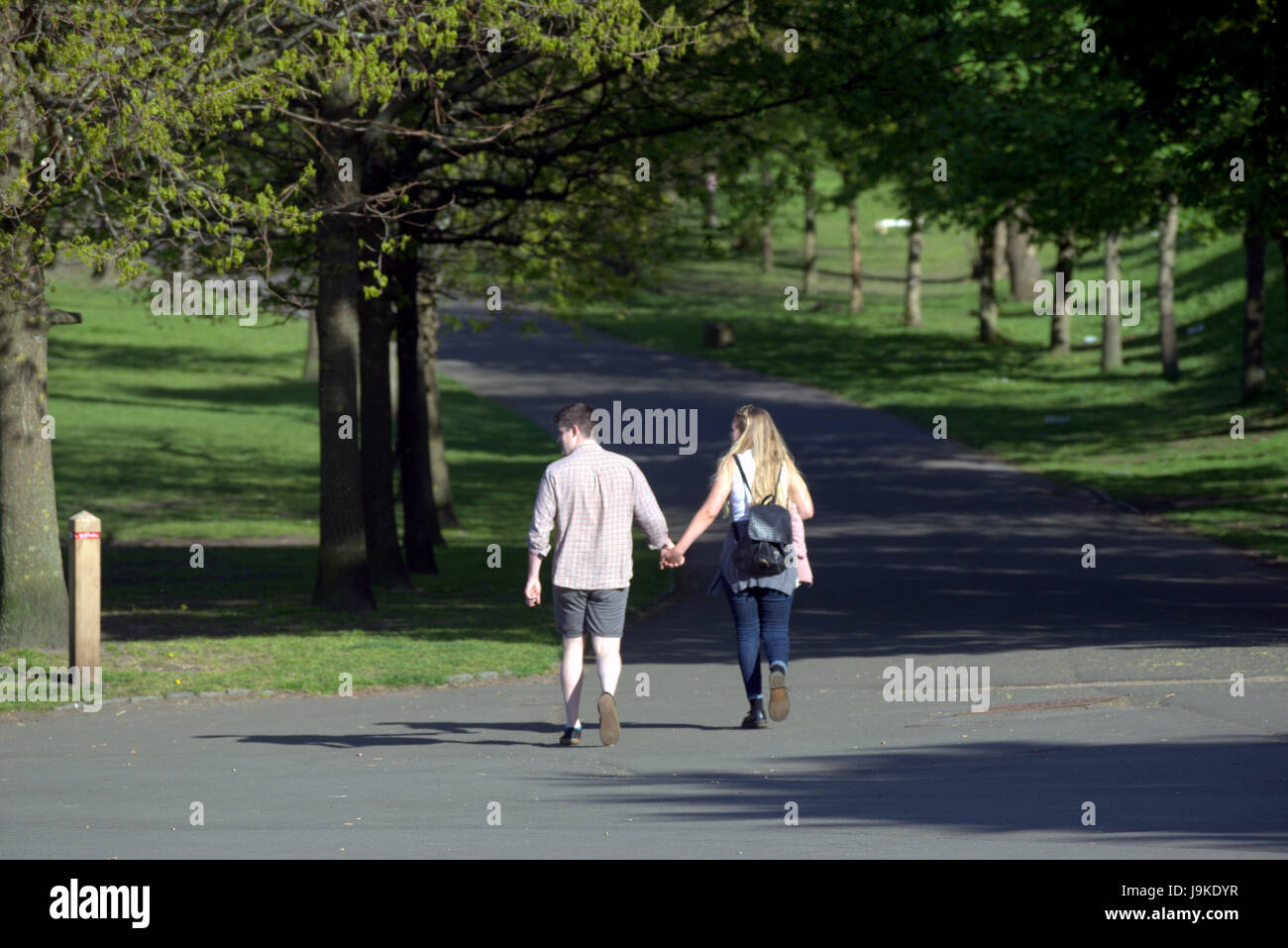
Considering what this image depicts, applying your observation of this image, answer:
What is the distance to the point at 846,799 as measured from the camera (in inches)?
316

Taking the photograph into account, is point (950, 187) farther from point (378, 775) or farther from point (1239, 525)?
point (378, 775)

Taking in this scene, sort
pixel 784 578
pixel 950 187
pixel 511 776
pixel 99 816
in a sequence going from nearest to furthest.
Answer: pixel 99 816, pixel 511 776, pixel 784 578, pixel 950 187

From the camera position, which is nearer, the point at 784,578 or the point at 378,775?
the point at 378,775

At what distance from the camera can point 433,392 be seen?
1007 inches

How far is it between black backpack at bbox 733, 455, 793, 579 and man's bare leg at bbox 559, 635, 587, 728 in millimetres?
1159

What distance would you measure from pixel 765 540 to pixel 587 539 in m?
1.15

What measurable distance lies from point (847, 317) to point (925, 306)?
5.47 m

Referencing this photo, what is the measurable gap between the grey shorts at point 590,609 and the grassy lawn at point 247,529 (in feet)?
10.5

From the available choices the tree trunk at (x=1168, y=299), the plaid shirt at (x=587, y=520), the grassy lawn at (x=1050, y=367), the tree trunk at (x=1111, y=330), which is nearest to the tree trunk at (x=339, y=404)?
the grassy lawn at (x=1050, y=367)

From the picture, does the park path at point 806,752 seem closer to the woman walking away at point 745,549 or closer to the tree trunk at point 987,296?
the woman walking away at point 745,549

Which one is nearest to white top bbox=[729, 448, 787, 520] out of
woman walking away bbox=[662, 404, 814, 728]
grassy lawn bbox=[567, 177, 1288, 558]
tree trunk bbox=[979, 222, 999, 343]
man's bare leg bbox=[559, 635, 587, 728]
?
woman walking away bbox=[662, 404, 814, 728]

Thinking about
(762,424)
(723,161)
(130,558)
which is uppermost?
(723,161)

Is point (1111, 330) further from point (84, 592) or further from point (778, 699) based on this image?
point (778, 699)

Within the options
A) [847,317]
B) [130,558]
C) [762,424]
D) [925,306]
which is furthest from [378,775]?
[925,306]
